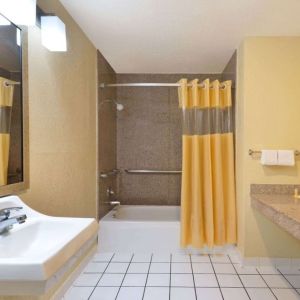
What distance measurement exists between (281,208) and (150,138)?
2.22 m

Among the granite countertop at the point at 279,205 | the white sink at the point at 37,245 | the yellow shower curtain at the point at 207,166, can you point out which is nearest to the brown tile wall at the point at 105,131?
the yellow shower curtain at the point at 207,166

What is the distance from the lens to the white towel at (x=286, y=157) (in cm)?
256

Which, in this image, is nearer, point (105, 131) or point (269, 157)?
point (269, 157)

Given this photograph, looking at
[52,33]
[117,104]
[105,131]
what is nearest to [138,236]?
[105,131]

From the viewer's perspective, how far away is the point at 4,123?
1448 millimetres

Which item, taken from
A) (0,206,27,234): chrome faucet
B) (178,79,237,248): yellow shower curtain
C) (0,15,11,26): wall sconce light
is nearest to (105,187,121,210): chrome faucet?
(178,79,237,248): yellow shower curtain

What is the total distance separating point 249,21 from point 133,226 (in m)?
2.22

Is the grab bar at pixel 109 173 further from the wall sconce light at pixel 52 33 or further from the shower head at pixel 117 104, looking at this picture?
the wall sconce light at pixel 52 33

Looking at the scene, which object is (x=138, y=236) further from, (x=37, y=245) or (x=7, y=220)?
(x=7, y=220)

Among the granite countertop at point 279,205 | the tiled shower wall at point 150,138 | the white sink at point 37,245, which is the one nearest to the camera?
the white sink at point 37,245

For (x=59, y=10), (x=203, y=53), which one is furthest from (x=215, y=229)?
(x=59, y=10)

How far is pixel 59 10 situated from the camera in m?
2.02

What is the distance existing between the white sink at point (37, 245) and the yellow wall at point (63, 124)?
0.31 m

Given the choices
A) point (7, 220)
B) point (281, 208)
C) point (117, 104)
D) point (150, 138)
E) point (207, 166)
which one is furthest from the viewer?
point (150, 138)
